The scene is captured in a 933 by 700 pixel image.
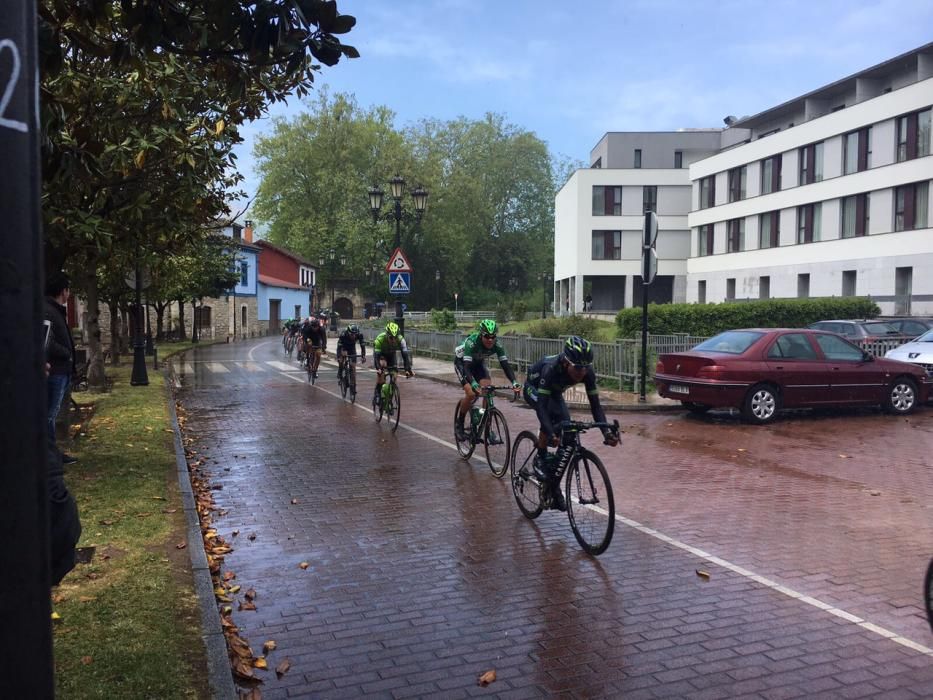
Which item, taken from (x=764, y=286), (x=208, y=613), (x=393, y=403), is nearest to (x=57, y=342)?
(x=208, y=613)

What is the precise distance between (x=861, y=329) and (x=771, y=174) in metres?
28.5

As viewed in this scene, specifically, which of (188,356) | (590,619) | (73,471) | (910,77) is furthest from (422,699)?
(910,77)

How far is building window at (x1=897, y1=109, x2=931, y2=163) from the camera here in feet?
115

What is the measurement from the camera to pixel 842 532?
6715 mm

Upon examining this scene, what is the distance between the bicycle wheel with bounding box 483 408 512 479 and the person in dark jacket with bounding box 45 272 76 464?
444cm

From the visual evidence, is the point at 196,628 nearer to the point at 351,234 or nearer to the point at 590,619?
the point at 590,619

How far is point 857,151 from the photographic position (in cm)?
3953

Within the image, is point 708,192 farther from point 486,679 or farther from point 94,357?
point 486,679

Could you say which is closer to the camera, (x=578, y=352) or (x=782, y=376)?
(x=578, y=352)

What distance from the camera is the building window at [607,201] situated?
60.3 metres

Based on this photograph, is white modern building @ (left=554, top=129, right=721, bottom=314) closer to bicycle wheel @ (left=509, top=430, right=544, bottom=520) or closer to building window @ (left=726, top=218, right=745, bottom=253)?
building window @ (left=726, top=218, right=745, bottom=253)

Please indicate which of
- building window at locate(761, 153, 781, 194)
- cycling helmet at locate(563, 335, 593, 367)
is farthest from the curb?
building window at locate(761, 153, 781, 194)

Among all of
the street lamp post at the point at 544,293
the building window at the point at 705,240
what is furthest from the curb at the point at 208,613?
the street lamp post at the point at 544,293

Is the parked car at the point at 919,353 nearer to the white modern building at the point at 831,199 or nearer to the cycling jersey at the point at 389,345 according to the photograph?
the cycling jersey at the point at 389,345
